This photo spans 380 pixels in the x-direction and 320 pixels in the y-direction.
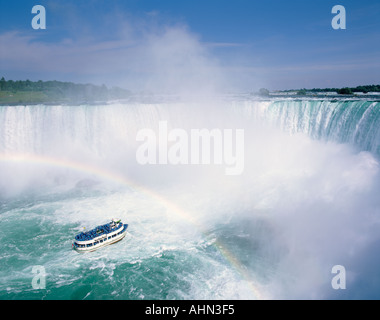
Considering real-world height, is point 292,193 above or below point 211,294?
above

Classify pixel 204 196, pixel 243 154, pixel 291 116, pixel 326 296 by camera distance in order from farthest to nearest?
pixel 243 154
pixel 291 116
pixel 204 196
pixel 326 296

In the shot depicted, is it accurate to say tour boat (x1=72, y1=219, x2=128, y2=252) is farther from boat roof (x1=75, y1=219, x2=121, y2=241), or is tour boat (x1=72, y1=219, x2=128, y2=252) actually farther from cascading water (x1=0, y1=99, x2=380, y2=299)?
cascading water (x1=0, y1=99, x2=380, y2=299)

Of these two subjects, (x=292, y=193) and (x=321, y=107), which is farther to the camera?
(x=321, y=107)

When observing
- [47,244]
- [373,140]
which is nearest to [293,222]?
[373,140]

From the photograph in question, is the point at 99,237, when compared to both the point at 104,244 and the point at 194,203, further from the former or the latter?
the point at 194,203

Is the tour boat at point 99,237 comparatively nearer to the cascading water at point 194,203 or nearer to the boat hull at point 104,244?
the boat hull at point 104,244

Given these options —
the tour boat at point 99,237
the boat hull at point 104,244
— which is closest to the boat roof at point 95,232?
the tour boat at point 99,237
